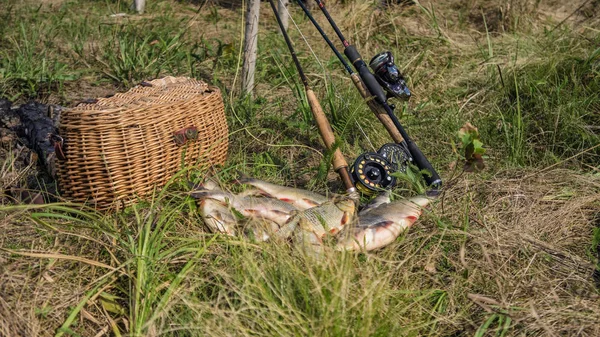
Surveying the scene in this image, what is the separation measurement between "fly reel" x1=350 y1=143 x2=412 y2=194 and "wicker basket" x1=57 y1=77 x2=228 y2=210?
0.76m

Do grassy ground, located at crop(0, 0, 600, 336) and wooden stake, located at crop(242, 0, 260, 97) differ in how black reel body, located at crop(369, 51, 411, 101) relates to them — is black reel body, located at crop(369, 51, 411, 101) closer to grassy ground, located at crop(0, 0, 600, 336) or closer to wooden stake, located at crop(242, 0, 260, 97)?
grassy ground, located at crop(0, 0, 600, 336)

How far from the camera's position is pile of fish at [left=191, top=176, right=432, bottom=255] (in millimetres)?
2740

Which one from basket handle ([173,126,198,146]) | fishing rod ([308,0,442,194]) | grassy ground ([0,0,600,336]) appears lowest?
grassy ground ([0,0,600,336])

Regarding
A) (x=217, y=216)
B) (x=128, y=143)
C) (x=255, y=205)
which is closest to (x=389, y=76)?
(x=255, y=205)

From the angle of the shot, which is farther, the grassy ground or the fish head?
the fish head

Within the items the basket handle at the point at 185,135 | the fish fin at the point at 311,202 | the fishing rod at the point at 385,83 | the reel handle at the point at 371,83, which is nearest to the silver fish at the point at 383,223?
the fish fin at the point at 311,202

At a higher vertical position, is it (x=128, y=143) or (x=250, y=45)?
(x=250, y=45)

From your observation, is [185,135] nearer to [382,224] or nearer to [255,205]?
[255,205]

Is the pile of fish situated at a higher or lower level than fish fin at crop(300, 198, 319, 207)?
higher

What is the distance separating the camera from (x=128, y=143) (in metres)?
2.99

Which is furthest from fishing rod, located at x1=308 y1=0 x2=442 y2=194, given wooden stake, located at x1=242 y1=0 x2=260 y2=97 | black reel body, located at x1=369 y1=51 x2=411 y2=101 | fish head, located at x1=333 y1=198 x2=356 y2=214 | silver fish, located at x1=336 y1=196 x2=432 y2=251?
wooden stake, located at x1=242 y1=0 x2=260 y2=97

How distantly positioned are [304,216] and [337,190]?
2.42 feet

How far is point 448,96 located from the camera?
456 cm

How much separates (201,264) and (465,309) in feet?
3.38
